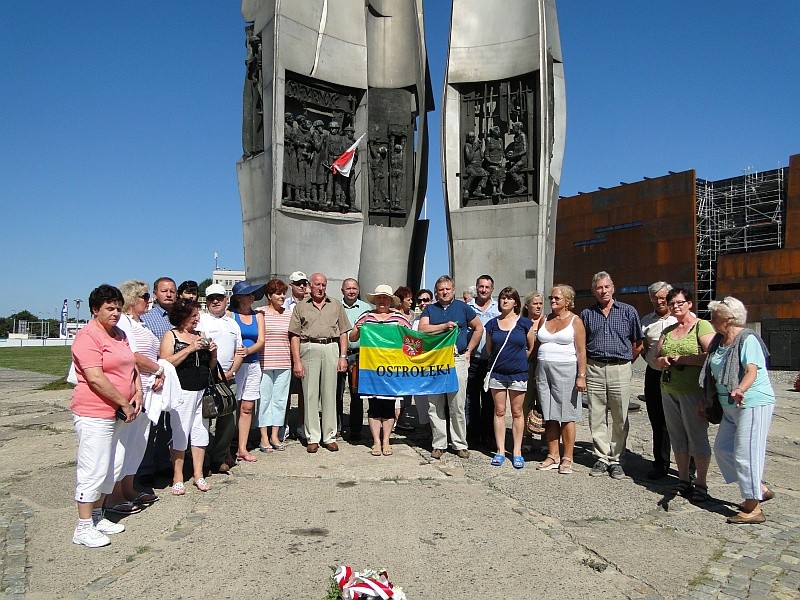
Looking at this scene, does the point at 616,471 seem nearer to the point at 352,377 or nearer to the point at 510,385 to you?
the point at 510,385

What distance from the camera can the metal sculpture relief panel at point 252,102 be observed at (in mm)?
11984

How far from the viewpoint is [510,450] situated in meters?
7.02

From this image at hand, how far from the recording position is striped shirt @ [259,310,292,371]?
22.0 feet

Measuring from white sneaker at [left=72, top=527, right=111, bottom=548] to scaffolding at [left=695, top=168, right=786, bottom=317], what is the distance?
4076 centimetres

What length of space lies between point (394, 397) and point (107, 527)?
3.09 metres

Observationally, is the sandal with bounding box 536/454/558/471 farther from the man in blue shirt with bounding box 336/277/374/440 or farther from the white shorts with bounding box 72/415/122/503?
the white shorts with bounding box 72/415/122/503

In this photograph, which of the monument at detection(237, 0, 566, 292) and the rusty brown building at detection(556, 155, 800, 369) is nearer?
the monument at detection(237, 0, 566, 292)

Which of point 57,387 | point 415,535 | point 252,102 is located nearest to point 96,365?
point 415,535

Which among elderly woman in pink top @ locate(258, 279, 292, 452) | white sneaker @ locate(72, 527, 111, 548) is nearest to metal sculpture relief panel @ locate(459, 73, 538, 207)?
elderly woman in pink top @ locate(258, 279, 292, 452)

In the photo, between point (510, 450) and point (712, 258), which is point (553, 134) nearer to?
point (510, 450)

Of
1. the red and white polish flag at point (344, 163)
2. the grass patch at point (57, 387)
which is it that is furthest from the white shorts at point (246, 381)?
the grass patch at point (57, 387)

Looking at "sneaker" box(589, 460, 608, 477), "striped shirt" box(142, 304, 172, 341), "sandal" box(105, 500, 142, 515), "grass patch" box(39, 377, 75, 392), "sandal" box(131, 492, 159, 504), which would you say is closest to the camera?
"sandal" box(105, 500, 142, 515)

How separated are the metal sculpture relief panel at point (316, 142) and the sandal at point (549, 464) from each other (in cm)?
693

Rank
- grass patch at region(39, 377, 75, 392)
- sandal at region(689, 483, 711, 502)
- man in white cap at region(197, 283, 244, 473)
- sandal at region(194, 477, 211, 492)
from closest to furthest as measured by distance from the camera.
Answer: sandal at region(689, 483, 711, 502), sandal at region(194, 477, 211, 492), man in white cap at region(197, 283, 244, 473), grass patch at region(39, 377, 75, 392)
